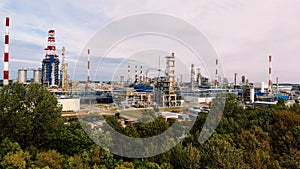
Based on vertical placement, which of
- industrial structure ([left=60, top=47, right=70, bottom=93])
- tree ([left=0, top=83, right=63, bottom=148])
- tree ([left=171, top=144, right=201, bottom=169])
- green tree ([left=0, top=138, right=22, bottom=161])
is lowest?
tree ([left=171, top=144, right=201, bottom=169])

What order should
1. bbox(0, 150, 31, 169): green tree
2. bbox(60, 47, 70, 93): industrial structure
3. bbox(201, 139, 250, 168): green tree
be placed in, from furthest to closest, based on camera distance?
bbox(60, 47, 70, 93): industrial structure < bbox(201, 139, 250, 168): green tree < bbox(0, 150, 31, 169): green tree

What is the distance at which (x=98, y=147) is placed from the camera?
436cm

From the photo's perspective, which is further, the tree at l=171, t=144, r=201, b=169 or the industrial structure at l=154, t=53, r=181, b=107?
the industrial structure at l=154, t=53, r=181, b=107

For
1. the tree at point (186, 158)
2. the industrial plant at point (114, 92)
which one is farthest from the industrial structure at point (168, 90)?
the tree at point (186, 158)

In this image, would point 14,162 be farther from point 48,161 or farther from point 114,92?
point 114,92

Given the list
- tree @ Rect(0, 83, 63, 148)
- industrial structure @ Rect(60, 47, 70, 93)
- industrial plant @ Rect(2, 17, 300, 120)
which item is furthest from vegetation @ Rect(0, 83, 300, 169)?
industrial structure @ Rect(60, 47, 70, 93)

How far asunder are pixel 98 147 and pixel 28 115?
174 cm

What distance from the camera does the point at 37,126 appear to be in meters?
4.88

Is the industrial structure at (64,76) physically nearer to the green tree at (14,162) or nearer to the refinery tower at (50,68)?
the refinery tower at (50,68)

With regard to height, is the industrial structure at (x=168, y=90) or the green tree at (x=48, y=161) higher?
the industrial structure at (x=168, y=90)

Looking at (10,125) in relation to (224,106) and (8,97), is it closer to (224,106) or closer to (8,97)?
(8,97)

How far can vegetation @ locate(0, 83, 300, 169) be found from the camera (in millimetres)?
3809

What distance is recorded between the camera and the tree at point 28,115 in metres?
4.63

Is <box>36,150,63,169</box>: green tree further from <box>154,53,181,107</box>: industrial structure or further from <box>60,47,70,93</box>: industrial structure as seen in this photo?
<box>60,47,70,93</box>: industrial structure
